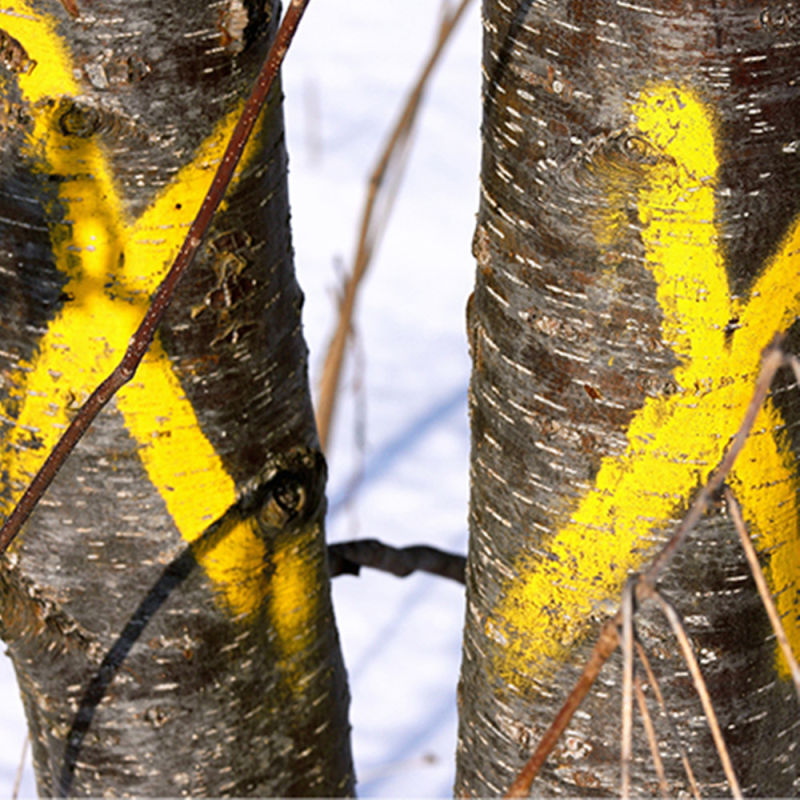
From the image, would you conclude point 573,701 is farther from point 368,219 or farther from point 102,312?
point 368,219

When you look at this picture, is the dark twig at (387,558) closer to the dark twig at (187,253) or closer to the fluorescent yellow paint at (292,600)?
the fluorescent yellow paint at (292,600)

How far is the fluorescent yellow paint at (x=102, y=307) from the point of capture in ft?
2.34

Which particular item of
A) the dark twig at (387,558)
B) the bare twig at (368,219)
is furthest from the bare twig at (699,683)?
the bare twig at (368,219)

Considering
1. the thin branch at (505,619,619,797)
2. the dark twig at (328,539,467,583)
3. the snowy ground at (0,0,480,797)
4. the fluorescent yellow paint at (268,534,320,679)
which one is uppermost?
the snowy ground at (0,0,480,797)

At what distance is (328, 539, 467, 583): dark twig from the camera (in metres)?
1.05

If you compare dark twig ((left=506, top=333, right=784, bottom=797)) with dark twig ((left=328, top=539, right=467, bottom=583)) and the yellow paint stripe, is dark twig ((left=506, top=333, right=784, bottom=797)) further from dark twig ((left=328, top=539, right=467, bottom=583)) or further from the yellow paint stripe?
dark twig ((left=328, top=539, right=467, bottom=583))

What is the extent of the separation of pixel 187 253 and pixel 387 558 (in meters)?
0.60

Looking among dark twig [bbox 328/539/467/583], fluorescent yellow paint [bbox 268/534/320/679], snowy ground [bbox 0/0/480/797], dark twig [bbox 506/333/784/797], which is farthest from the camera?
snowy ground [bbox 0/0/480/797]

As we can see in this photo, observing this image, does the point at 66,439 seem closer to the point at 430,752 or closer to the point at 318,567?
the point at 318,567

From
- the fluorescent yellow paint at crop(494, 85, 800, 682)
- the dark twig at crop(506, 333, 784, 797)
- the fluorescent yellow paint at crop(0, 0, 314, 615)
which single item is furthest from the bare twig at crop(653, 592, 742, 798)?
the fluorescent yellow paint at crop(0, 0, 314, 615)

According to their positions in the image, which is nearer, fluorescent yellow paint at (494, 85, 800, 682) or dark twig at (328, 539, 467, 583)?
fluorescent yellow paint at (494, 85, 800, 682)

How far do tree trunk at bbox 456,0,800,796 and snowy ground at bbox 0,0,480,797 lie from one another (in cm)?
108

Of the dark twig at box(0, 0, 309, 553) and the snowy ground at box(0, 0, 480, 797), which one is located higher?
the snowy ground at box(0, 0, 480, 797)

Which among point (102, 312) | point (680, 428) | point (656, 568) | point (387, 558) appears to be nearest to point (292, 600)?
point (387, 558)
